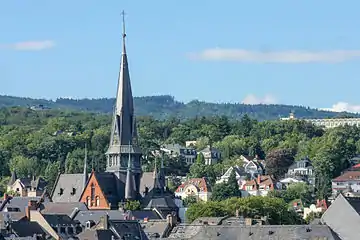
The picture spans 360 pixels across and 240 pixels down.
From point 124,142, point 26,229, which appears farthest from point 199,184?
point 26,229

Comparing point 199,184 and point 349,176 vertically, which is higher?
point 349,176

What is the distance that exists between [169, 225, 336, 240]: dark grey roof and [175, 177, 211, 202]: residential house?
84.8m

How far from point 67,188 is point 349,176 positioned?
54.9 metres

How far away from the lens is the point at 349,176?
17712cm

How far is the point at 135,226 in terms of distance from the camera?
9306 cm

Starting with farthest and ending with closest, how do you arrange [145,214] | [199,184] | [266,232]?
1. [199,184]
2. [145,214]
3. [266,232]

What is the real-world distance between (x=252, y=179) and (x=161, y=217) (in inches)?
2842

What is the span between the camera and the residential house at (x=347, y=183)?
560 ft

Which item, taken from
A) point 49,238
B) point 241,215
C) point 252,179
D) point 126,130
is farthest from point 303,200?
point 49,238

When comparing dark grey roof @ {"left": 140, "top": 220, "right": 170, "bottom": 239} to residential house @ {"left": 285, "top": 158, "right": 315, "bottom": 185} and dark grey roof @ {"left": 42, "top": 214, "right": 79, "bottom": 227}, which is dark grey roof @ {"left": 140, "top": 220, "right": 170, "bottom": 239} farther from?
residential house @ {"left": 285, "top": 158, "right": 315, "bottom": 185}

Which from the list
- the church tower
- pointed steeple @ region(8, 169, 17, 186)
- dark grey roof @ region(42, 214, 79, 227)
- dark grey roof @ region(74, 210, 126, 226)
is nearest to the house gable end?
the church tower

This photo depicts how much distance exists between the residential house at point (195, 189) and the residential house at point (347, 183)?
644 inches

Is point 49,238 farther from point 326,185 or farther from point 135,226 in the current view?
point 326,185

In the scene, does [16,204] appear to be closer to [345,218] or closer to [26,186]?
[26,186]
